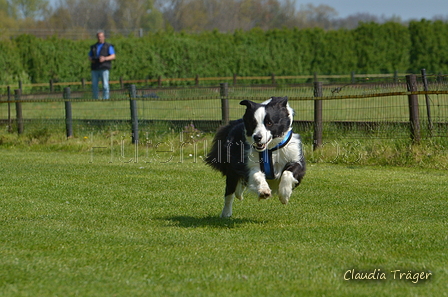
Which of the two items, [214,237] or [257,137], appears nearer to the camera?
[214,237]

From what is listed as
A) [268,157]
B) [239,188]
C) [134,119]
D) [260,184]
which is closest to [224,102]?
[134,119]

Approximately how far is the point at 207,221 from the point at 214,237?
41.6 inches

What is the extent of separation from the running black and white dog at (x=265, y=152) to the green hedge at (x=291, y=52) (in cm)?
3244

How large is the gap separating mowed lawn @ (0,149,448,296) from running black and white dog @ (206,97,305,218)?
0.46m

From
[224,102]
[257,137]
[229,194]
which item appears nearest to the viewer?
[257,137]

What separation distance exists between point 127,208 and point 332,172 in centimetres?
444

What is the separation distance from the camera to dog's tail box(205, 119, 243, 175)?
783cm

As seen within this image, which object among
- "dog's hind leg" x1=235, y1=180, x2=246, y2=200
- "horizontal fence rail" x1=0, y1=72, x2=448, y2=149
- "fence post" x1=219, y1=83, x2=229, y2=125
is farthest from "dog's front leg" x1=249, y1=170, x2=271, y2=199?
"fence post" x1=219, y1=83, x2=229, y2=125

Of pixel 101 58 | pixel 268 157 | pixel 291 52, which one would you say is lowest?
pixel 268 157

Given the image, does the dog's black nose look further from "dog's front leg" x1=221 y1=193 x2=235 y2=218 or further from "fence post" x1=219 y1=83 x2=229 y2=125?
"fence post" x1=219 y1=83 x2=229 y2=125

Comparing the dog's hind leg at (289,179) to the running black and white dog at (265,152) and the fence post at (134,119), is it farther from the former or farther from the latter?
the fence post at (134,119)

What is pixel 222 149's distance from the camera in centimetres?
798

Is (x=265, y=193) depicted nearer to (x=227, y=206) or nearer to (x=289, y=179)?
(x=289, y=179)

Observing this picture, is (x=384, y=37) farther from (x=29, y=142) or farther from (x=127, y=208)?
(x=127, y=208)
